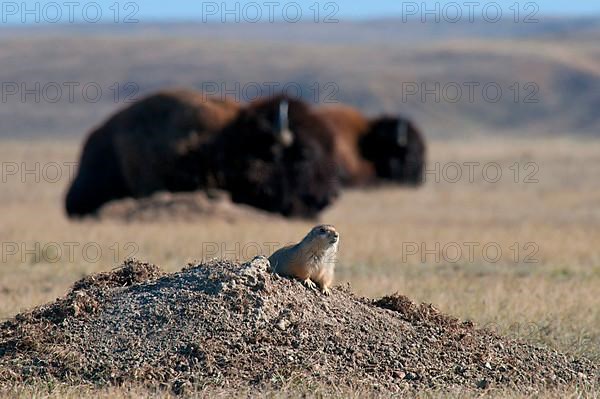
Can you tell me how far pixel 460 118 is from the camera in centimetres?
9206

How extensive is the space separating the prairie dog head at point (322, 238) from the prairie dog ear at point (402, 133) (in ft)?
77.8

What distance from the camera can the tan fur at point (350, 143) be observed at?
3028 centimetres

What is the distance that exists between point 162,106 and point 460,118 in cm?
7230

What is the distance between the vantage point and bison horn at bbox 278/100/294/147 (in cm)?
2112

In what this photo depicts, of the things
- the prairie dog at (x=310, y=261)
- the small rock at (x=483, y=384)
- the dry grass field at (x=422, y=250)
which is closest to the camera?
the small rock at (x=483, y=384)

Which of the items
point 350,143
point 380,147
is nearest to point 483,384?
point 350,143

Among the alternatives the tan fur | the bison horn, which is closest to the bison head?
the tan fur

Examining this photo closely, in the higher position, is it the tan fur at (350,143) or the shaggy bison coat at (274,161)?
the shaggy bison coat at (274,161)

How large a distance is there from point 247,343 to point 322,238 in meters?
0.94

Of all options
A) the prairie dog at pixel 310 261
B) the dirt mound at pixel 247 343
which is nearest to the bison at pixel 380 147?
the prairie dog at pixel 310 261

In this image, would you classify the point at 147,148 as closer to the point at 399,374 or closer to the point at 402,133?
the point at 402,133

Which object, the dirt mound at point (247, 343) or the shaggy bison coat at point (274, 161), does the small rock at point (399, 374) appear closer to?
the dirt mound at point (247, 343)

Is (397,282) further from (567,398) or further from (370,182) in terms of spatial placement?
(370,182)

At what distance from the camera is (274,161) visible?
21.2 m
